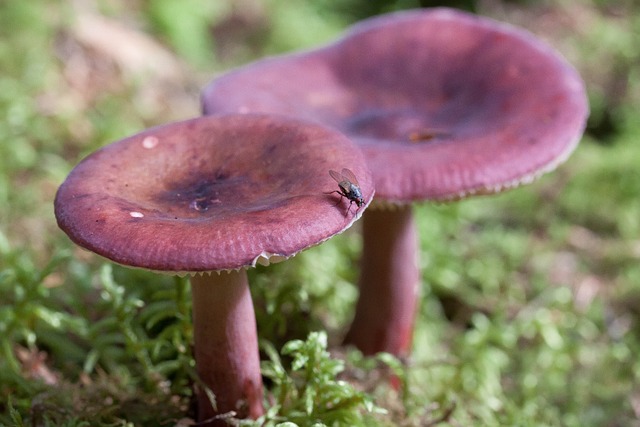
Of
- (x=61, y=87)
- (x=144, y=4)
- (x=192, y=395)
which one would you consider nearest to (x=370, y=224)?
(x=192, y=395)

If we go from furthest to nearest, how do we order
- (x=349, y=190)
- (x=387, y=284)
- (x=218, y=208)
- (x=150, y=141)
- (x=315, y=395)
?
1. (x=387, y=284)
2. (x=315, y=395)
3. (x=150, y=141)
4. (x=218, y=208)
5. (x=349, y=190)

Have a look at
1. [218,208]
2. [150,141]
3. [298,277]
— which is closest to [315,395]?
[218,208]

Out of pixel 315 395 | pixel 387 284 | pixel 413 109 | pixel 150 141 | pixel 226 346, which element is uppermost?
pixel 150 141

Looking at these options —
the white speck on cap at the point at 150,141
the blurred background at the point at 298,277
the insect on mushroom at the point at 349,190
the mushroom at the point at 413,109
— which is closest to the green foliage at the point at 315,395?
the blurred background at the point at 298,277

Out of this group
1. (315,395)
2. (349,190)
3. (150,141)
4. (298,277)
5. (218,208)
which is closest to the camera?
(349,190)

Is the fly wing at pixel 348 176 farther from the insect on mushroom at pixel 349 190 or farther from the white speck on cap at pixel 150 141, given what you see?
the white speck on cap at pixel 150 141

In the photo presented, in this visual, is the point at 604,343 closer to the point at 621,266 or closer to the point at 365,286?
the point at 621,266

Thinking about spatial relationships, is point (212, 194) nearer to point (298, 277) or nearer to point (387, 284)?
point (387, 284)
